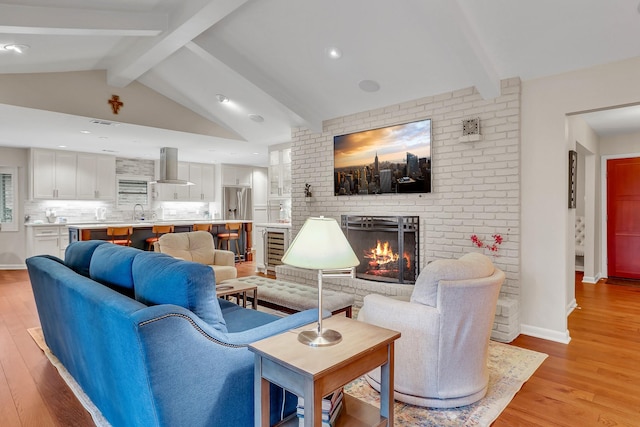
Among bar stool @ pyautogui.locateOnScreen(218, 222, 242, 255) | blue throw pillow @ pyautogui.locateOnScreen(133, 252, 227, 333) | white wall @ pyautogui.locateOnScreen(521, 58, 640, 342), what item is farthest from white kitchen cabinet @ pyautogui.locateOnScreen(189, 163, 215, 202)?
blue throw pillow @ pyautogui.locateOnScreen(133, 252, 227, 333)

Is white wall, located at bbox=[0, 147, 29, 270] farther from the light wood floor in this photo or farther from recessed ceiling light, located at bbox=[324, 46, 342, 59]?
recessed ceiling light, located at bbox=[324, 46, 342, 59]

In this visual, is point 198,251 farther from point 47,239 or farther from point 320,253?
point 47,239

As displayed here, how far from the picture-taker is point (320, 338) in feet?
5.31

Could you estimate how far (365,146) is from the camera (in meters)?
4.79

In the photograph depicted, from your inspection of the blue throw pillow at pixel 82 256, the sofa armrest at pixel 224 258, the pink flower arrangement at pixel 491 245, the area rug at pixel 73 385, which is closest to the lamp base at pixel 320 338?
the area rug at pixel 73 385

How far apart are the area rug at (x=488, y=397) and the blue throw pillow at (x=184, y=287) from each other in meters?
1.23

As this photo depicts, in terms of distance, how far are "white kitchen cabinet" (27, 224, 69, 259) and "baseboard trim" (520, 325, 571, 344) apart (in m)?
8.13

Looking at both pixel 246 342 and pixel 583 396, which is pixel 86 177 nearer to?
pixel 246 342

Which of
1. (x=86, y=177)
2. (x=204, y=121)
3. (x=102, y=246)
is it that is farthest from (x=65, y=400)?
(x=86, y=177)

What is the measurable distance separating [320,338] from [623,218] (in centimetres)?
671

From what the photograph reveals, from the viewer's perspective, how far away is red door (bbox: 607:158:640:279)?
19.3ft

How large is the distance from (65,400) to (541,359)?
11.6 feet

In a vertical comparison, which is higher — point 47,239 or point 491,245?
point 491,245

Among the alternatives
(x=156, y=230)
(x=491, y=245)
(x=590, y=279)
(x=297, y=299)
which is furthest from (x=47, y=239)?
(x=590, y=279)
